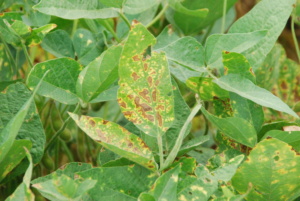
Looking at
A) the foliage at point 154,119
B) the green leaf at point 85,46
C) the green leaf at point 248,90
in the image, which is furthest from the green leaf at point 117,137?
the green leaf at point 85,46

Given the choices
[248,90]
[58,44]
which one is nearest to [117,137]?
[248,90]

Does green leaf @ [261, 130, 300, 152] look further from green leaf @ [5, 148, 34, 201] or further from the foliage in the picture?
green leaf @ [5, 148, 34, 201]

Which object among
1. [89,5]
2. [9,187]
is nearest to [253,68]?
[89,5]

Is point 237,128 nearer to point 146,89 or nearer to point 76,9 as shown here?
point 146,89

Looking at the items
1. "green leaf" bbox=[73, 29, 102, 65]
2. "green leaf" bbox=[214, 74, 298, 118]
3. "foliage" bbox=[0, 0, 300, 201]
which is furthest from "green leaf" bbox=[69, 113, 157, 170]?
"green leaf" bbox=[73, 29, 102, 65]

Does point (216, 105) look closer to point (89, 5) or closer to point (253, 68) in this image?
point (253, 68)

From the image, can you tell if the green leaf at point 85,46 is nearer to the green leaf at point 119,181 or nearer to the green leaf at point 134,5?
the green leaf at point 134,5

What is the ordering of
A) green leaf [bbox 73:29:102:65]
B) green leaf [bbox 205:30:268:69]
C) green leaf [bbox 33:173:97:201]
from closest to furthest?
1. green leaf [bbox 33:173:97:201]
2. green leaf [bbox 205:30:268:69]
3. green leaf [bbox 73:29:102:65]
